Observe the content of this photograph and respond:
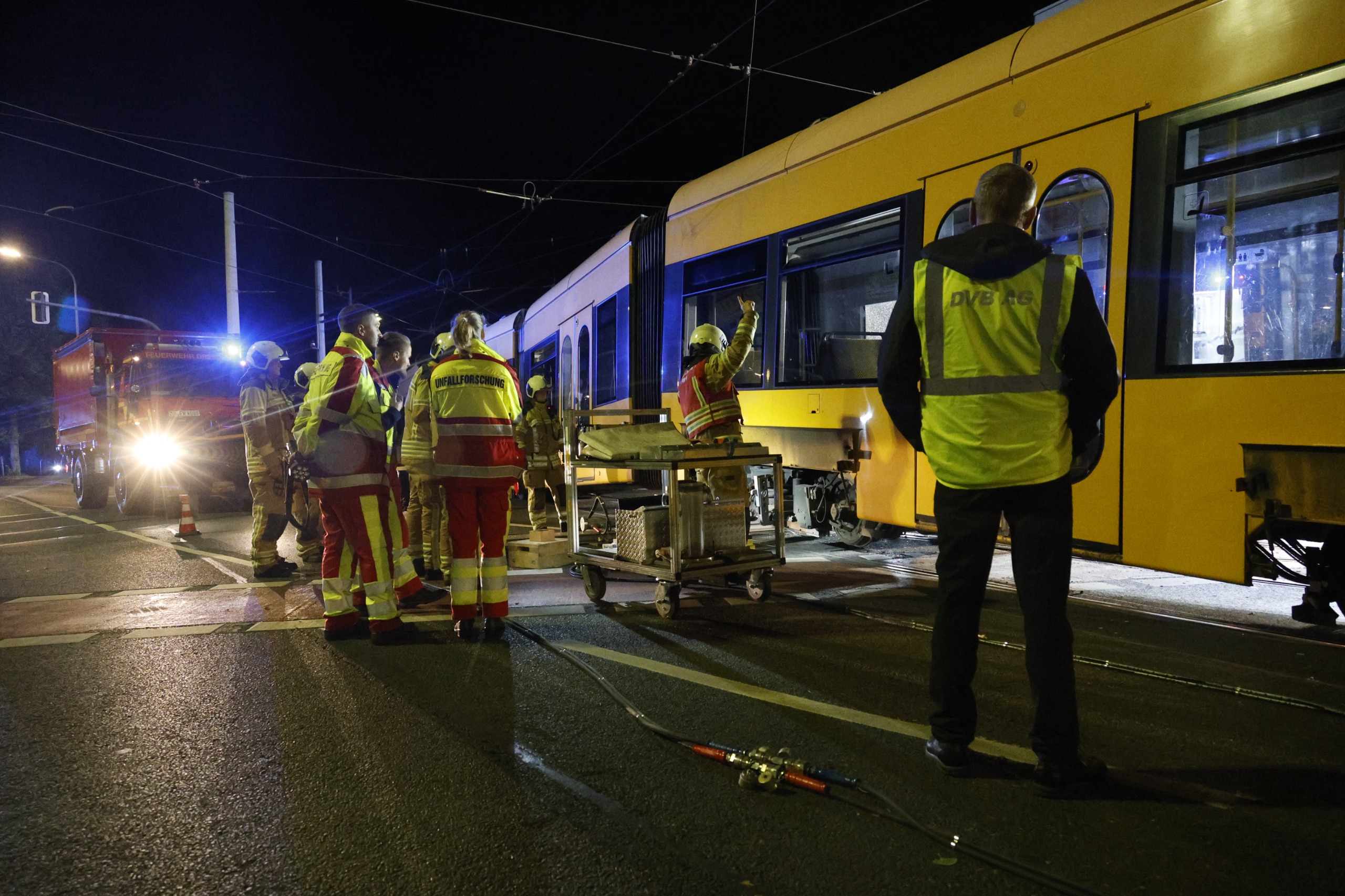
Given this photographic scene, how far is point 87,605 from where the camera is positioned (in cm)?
602

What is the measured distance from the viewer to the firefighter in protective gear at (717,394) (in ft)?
18.6

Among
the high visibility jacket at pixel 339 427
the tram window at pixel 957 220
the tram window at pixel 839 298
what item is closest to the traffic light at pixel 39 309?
the high visibility jacket at pixel 339 427

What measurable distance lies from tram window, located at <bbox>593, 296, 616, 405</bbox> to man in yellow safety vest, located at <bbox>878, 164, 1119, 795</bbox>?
7.45 meters

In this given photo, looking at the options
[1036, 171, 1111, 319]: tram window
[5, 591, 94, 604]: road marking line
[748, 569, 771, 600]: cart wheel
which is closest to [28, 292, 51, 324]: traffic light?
[5, 591, 94, 604]: road marking line

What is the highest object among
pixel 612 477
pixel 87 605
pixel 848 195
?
pixel 848 195

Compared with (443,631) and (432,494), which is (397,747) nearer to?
(443,631)

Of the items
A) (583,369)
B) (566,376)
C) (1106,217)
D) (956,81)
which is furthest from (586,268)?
(1106,217)

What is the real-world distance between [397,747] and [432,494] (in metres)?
3.94

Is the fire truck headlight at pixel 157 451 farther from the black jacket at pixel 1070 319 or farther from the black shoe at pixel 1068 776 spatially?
the black shoe at pixel 1068 776

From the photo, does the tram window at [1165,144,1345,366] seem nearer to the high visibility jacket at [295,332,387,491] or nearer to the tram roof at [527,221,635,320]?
the high visibility jacket at [295,332,387,491]

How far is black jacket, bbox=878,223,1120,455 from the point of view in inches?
106

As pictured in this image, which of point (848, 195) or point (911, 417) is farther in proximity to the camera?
point (848, 195)

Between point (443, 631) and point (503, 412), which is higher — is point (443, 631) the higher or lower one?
the lower one

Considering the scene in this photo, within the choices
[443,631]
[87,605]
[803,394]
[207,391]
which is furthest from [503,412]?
[207,391]
